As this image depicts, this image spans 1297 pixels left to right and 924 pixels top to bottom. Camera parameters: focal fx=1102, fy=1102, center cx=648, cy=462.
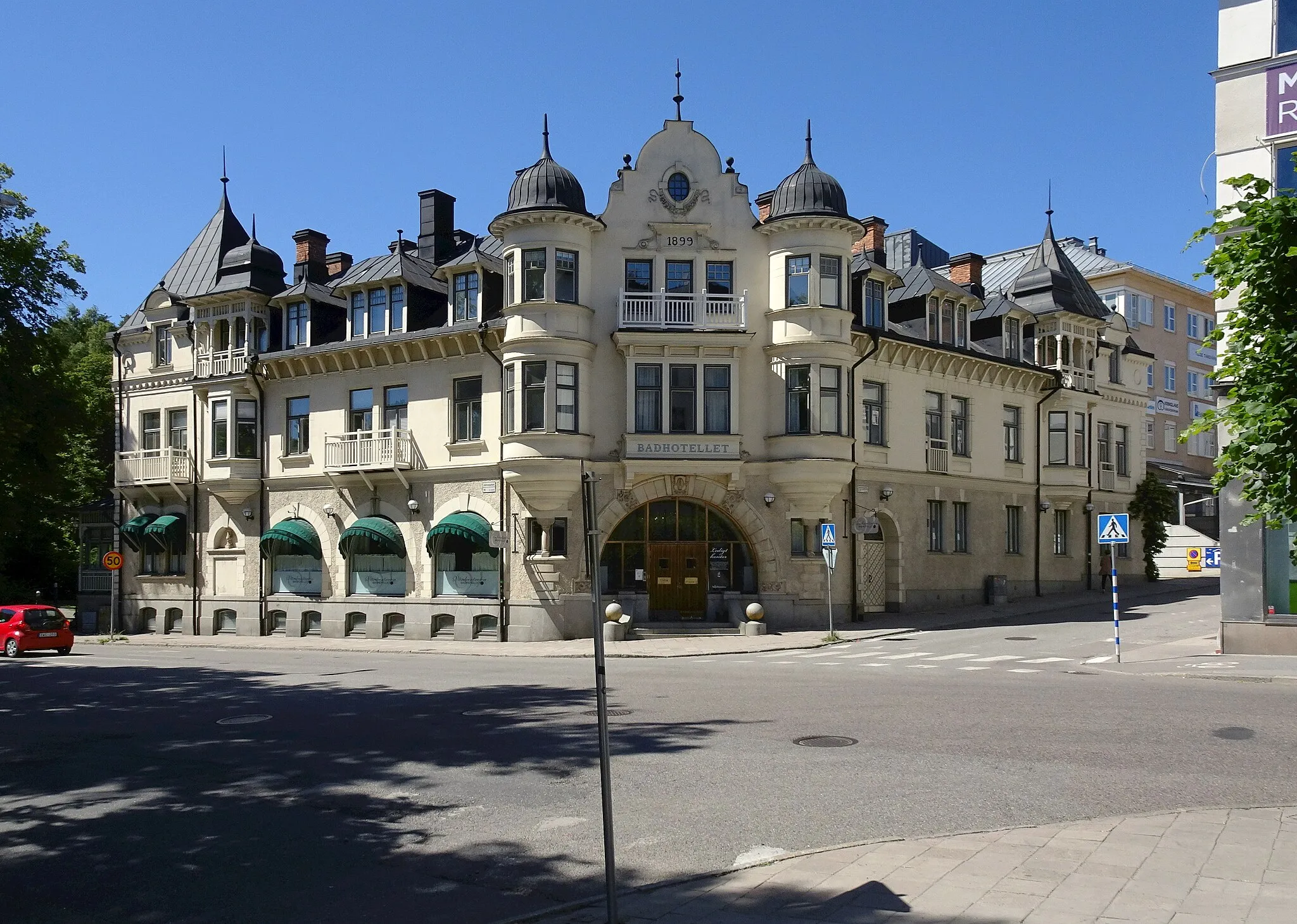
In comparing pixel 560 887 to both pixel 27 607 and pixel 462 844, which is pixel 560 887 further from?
pixel 27 607

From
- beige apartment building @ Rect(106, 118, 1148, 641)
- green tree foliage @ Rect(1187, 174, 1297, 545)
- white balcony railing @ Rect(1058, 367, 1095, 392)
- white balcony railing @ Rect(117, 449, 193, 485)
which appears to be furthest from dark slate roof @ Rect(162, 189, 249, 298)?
green tree foliage @ Rect(1187, 174, 1297, 545)

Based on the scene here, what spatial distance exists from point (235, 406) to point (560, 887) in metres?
32.4

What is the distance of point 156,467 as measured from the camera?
125ft

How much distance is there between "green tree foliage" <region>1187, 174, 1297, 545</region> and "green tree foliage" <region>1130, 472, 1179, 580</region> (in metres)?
33.9

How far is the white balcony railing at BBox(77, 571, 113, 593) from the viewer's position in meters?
40.2

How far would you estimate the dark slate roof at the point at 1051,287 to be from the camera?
129 ft

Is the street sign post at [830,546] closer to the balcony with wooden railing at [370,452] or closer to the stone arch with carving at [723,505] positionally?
the stone arch with carving at [723,505]

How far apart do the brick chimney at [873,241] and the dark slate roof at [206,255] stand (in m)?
22.0

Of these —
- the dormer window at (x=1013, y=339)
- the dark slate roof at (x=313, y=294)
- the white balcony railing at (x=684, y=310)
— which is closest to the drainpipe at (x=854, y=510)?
the white balcony railing at (x=684, y=310)

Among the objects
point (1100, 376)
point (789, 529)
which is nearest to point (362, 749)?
point (789, 529)

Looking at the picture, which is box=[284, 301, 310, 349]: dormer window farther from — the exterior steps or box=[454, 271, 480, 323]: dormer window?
the exterior steps

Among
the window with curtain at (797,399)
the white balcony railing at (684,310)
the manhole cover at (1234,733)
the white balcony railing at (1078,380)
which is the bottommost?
the manhole cover at (1234,733)

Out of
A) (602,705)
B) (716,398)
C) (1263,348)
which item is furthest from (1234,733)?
(716,398)

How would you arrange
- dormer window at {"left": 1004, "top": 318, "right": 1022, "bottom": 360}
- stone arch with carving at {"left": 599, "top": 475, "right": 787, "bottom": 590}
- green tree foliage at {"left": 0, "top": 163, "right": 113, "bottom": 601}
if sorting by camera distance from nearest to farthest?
green tree foliage at {"left": 0, "top": 163, "right": 113, "bottom": 601} → stone arch with carving at {"left": 599, "top": 475, "right": 787, "bottom": 590} → dormer window at {"left": 1004, "top": 318, "right": 1022, "bottom": 360}
